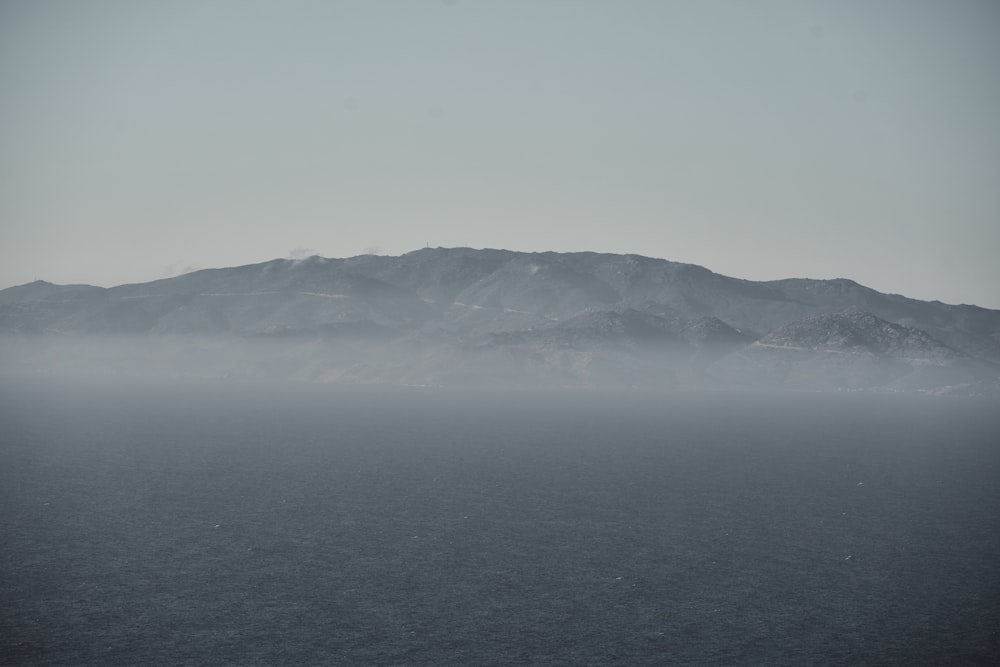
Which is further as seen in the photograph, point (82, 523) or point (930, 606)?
point (82, 523)

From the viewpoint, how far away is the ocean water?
177 feet

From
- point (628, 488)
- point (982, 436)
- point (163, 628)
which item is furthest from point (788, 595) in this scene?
point (982, 436)

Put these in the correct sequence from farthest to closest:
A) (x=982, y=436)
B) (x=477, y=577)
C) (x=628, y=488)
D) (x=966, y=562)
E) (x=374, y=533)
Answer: (x=982, y=436) → (x=628, y=488) → (x=374, y=533) → (x=966, y=562) → (x=477, y=577)

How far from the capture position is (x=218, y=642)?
2100 inches

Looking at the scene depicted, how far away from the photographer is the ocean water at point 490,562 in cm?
5391

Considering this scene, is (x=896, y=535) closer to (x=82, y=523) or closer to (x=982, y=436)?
(x=82, y=523)

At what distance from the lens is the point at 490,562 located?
72.1m

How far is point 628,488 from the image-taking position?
111 m

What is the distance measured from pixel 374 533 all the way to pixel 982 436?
162m

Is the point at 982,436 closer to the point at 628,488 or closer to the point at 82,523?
the point at 628,488

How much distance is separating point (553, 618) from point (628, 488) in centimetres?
5402

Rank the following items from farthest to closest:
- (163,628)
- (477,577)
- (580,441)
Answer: (580,441), (477,577), (163,628)

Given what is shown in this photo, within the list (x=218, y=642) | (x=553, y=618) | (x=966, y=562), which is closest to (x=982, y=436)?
(x=966, y=562)

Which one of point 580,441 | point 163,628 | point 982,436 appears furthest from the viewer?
point 982,436
